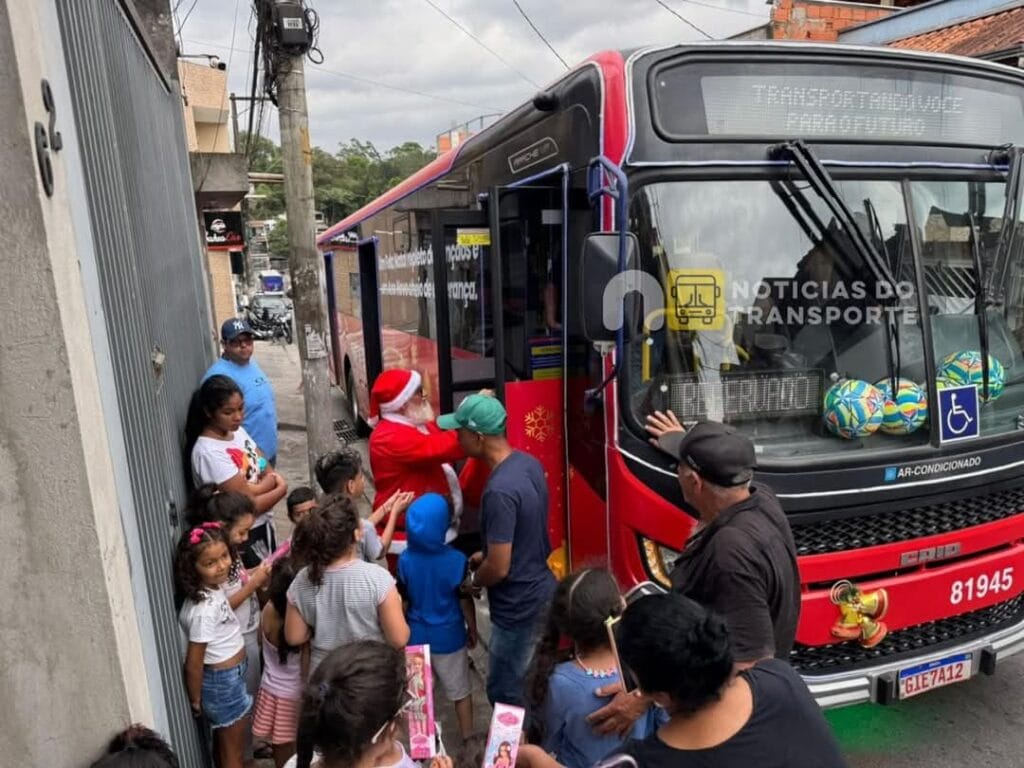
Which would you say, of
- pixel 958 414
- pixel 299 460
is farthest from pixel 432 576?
pixel 299 460

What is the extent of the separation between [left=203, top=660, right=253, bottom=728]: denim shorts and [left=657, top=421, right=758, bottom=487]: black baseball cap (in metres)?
1.89

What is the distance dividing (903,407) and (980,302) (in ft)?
2.18

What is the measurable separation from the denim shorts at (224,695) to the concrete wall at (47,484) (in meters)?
1.05

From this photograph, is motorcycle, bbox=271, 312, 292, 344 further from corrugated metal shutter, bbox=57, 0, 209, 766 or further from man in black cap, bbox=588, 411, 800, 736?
man in black cap, bbox=588, 411, 800, 736

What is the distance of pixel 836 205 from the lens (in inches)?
119

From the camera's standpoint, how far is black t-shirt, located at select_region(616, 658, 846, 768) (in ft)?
4.92

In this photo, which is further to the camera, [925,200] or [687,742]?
[925,200]

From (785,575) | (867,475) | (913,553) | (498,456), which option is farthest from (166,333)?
(913,553)

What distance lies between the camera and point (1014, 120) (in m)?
3.52

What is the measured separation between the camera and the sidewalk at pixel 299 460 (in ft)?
12.8

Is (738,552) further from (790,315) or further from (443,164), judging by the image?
(443,164)

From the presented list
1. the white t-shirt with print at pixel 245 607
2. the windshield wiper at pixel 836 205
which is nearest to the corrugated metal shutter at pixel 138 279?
the white t-shirt with print at pixel 245 607

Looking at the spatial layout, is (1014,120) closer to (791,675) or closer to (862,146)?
(862,146)

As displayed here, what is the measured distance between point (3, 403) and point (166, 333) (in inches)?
88.3
